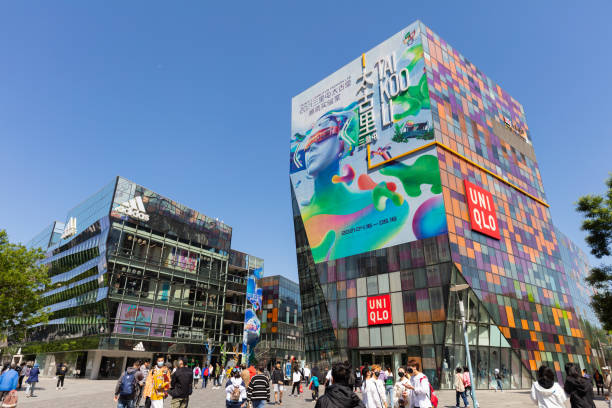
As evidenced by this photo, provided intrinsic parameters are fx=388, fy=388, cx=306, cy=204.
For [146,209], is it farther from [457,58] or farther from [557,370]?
[557,370]

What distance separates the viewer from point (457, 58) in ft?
157

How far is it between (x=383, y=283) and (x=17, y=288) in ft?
108

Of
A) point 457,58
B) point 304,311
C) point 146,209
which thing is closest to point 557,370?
point 304,311

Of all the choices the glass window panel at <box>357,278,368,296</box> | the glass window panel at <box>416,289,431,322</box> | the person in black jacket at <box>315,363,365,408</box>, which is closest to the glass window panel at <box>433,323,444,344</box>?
the glass window panel at <box>416,289,431,322</box>

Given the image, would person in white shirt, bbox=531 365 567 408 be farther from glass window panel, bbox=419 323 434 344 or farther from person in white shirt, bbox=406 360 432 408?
glass window panel, bbox=419 323 434 344

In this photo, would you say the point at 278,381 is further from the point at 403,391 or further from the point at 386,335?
the point at 386,335

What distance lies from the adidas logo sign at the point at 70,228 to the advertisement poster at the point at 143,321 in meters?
17.6

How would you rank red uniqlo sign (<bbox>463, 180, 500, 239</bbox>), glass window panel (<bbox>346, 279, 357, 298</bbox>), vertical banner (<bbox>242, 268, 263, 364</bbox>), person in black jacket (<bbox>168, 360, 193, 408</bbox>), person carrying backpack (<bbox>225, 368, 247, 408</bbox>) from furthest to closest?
1. vertical banner (<bbox>242, 268, 263, 364</bbox>)
2. glass window panel (<bbox>346, 279, 357, 298</bbox>)
3. red uniqlo sign (<bbox>463, 180, 500, 239</bbox>)
4. person carrying backpack (<bbox>225, 368, 247, 408</bbox>)
5. person in black jacket (<bbox>168, 360, 193, 408</bbox>)

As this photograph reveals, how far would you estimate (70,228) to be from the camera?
56.1 m

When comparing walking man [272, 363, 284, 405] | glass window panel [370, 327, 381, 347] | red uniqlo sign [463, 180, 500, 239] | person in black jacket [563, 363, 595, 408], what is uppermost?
red uniqlo sign [463, 180, 500, 239]

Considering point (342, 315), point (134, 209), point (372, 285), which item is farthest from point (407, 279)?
point (134, 209)

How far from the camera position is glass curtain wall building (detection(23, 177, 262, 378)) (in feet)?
148

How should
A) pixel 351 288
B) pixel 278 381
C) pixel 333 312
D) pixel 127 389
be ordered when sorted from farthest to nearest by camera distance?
pixel 333 312 → pixel 351 288 → pixel 278 381 → pixel 127 389

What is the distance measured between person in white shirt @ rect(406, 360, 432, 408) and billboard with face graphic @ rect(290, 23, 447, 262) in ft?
87.6
